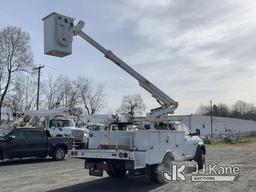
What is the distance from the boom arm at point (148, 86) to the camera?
15.5m

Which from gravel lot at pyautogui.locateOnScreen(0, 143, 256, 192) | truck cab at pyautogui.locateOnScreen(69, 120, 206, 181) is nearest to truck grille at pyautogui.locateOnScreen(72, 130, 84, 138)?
gravel lot at pyautogui.locateOnScreen(0, 143, 256, 192)

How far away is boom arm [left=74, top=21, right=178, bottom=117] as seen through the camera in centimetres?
1552

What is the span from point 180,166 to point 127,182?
1776 mm

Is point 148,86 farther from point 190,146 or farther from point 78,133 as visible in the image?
point 78,133

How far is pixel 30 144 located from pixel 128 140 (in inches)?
389

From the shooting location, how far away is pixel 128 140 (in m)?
12.7

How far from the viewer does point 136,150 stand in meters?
12.4

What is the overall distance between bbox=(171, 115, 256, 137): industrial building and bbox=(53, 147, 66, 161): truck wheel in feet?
224

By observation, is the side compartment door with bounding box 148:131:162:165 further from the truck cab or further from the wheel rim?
the wheel rim

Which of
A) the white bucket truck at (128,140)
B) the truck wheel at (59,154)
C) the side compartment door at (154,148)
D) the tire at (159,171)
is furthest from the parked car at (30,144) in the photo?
the side compartment door at (154,148)

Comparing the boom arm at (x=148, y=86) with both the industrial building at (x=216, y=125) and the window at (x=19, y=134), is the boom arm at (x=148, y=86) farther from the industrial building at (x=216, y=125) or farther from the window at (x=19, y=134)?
the industrial building at (x=216, y=125)

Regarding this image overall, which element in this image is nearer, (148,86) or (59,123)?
(148,86)

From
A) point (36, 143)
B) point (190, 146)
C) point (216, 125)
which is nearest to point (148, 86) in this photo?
point (190, 146)

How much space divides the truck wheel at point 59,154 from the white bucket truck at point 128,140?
8.62 meters
